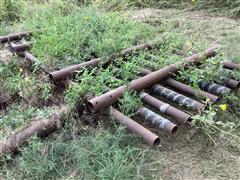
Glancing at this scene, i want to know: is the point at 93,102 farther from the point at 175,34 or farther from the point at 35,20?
the point at 35,20

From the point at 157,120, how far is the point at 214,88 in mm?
915

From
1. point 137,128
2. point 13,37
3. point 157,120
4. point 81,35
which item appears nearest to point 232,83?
point 157,120

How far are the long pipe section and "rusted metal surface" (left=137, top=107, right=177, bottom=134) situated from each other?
11.3 inches

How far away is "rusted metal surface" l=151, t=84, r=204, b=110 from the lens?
3297 mm

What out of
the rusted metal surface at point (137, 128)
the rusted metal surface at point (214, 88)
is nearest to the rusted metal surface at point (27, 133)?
the rusted metal surface at point (137, 128)

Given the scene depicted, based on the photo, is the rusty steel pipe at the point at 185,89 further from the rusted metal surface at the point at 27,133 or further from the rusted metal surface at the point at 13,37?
the rusted metal surface at the point at 13,37

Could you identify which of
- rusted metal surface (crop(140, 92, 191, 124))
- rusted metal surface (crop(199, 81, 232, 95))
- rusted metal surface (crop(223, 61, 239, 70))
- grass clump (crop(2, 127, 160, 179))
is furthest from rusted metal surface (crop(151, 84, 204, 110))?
rusted metal surface (crop(223, 61, 239, 70))

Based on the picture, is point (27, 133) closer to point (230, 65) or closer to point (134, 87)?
point (134, 87)

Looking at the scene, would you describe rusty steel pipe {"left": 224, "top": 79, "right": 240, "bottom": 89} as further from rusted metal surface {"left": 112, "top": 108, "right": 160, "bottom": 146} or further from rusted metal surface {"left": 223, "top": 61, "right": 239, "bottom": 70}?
rusted metal surface {"left": 112, "top": 108, "right": 160, "bottom": 146}

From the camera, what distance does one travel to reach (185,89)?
3.59 m

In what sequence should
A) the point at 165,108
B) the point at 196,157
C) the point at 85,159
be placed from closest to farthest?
the point at 85,159 → the point at 196,157 → the point at 165,108

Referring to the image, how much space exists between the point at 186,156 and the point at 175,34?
8.48 ft

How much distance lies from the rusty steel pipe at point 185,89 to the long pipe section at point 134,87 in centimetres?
9

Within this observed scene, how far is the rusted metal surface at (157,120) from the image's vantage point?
299 cm
